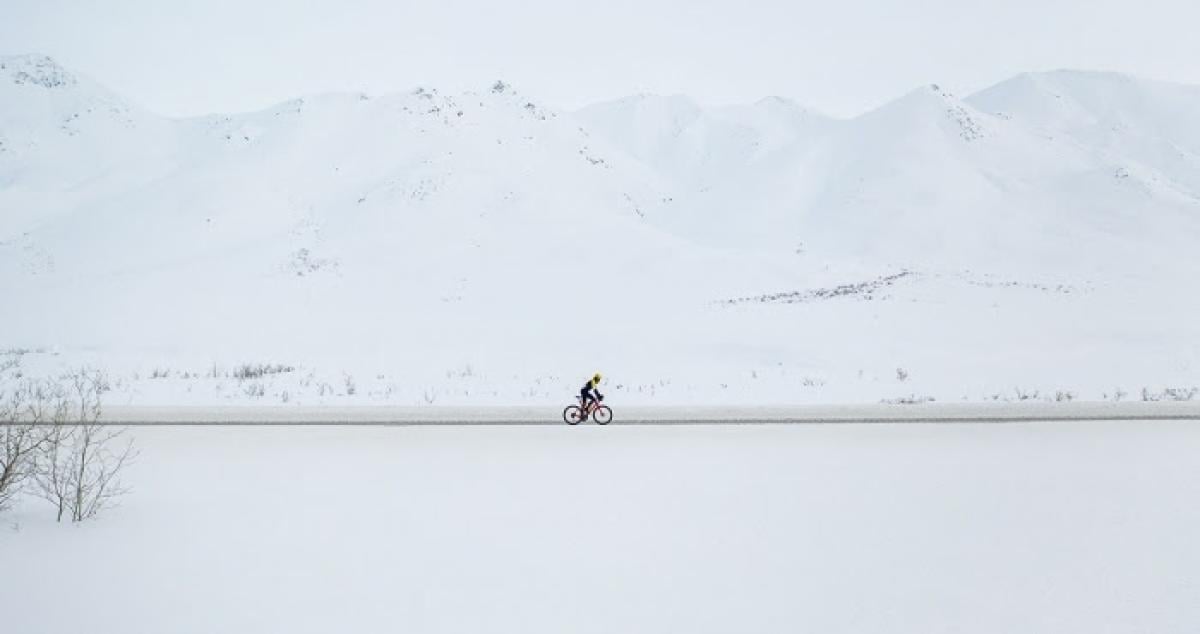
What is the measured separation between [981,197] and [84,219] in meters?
99.6

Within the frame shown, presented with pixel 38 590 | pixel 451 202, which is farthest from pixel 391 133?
pixel 38 590

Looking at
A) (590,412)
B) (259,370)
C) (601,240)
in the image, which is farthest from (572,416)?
(601,240)

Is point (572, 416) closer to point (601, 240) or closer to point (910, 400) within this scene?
point (910, 400)

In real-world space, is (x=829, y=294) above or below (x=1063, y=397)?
above

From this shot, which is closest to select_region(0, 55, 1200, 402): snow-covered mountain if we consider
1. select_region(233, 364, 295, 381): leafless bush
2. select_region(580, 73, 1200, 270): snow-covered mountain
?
select_region(580, 73, 1200, 270): snow-covered mountain

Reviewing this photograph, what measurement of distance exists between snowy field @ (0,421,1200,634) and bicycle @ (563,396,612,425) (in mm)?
4238

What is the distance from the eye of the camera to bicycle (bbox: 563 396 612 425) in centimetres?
1984

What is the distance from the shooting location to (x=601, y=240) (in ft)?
273

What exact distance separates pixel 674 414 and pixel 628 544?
11940 mm

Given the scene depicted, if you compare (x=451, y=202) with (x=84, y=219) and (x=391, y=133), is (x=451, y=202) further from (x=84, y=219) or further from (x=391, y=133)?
(x=84, y=219)

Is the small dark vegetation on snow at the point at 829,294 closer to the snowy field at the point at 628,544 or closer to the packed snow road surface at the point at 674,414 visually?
the packed snow road surface at the point at 674,414

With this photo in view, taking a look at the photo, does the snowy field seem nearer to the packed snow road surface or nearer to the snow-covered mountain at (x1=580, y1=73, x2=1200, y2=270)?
the packed snow road surface

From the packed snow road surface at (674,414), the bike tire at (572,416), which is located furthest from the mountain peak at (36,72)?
the bike tire at (572,416)

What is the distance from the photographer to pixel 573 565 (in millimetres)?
8812
